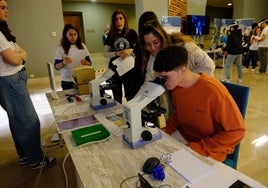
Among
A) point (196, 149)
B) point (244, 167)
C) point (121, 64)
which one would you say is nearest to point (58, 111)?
point (121, 64)

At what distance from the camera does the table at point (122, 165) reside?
0.79m

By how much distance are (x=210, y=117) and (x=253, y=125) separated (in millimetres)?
2070

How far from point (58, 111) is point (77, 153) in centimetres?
65

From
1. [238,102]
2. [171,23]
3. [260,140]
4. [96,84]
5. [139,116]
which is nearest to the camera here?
[139,116]

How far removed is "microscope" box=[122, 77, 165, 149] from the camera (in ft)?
3.24

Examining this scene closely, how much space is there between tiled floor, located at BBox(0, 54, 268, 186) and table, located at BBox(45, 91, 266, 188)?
1169 millimetres

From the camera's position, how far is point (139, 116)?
101 centimetres

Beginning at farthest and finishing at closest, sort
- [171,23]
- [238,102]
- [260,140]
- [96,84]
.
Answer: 1. [171,23]
2. [260,140]
3. [96,84]
4. [238,102]

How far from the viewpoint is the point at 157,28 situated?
1.42 metres

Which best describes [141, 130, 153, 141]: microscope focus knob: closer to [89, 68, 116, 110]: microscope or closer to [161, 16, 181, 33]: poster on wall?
[89, 68, 116, 110]: microscope

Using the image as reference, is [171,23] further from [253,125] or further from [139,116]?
[139,116]

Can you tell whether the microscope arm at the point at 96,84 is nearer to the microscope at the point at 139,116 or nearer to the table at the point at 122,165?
the table at the point at 122,165

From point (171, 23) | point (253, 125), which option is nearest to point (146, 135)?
point (253, 125)

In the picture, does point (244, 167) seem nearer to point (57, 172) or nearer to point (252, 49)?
point (57, 172)
